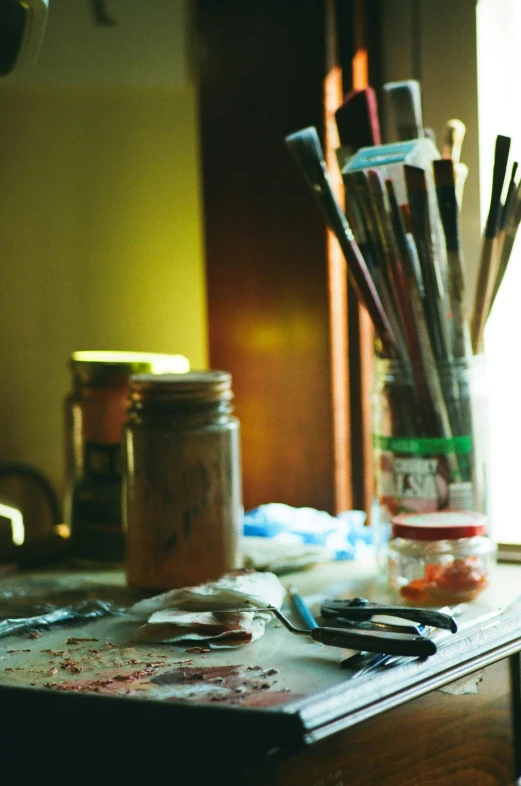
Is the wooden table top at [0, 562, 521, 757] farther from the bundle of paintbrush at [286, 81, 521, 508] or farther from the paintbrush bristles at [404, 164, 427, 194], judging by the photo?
the paintbrush bristles at [404, 164, 427, 194]

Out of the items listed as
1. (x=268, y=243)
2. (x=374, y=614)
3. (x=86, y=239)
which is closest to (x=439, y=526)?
(x=374, y=614)

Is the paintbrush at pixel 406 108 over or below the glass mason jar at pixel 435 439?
over

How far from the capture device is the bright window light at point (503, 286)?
1235 millimetres

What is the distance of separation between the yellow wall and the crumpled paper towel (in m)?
0.58

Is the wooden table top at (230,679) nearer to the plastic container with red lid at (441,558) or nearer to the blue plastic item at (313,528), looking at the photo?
the plastic container with red lid at (441,558)

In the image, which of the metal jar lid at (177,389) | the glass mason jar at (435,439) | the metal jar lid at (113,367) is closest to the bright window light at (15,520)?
the metal jar lid at (113,367)

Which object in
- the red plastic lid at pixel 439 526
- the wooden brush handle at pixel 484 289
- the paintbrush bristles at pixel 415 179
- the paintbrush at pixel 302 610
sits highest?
the paintbrush bristles at pixel 415 179

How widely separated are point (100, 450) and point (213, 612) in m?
0.37

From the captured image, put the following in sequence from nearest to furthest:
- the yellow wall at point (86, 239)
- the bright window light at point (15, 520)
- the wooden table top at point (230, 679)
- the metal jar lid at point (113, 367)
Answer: the wooden table top at point (230, 679), the metal jar lid at point (113, 367), the bright window light at point (15, 520), the yellow wall at point (86, 239)

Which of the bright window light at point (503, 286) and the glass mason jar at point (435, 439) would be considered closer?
the glass mason jar at point (435, 439)

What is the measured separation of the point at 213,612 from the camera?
857 mm

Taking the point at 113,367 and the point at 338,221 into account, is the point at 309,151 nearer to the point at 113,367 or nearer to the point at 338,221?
the point at 338,221

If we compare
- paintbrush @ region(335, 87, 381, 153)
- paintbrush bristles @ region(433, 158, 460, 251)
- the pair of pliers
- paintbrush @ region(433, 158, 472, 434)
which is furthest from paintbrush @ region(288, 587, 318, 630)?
paintbrush @ region(335, 87, 381, 153)

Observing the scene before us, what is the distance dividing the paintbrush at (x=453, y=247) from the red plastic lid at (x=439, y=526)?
0.18 meters
